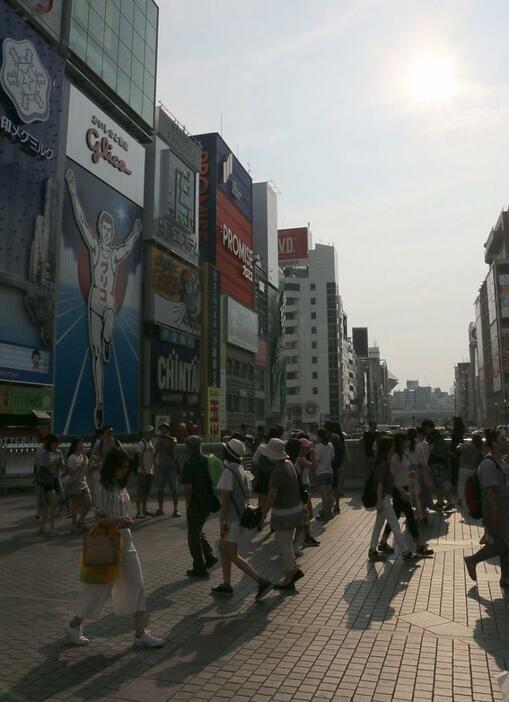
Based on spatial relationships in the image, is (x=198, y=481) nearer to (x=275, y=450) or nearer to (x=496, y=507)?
(x=275, y=450)

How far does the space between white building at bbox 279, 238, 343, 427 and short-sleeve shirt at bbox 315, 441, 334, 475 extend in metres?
84.5

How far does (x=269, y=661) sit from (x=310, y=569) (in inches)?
130

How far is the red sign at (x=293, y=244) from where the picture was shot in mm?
88125

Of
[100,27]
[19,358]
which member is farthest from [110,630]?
[100,27]

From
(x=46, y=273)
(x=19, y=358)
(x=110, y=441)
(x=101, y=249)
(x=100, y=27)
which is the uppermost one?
(x=100, y=27)

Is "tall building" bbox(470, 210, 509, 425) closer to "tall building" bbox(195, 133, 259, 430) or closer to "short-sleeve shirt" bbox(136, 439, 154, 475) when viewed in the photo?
"tall building" bbox(195, 133, 259, 430)

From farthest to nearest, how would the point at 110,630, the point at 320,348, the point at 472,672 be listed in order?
the point at 320,348 < the point at 110,630 < the point at 472,672

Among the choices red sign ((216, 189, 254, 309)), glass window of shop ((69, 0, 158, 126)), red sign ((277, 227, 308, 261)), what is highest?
red sign ((277, 227, 308, 261))

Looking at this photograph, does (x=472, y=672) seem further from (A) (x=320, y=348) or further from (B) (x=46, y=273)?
(A) (x=320, y=348)

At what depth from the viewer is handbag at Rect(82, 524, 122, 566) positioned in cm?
484

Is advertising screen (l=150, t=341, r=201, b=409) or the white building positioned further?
the white building

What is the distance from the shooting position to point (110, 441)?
11.3 m

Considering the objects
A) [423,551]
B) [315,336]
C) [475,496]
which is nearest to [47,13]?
[423,551]

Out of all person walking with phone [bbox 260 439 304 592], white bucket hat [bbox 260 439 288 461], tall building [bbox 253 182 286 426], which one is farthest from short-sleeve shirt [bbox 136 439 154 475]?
tall building [bbox 253 182 286 426]
